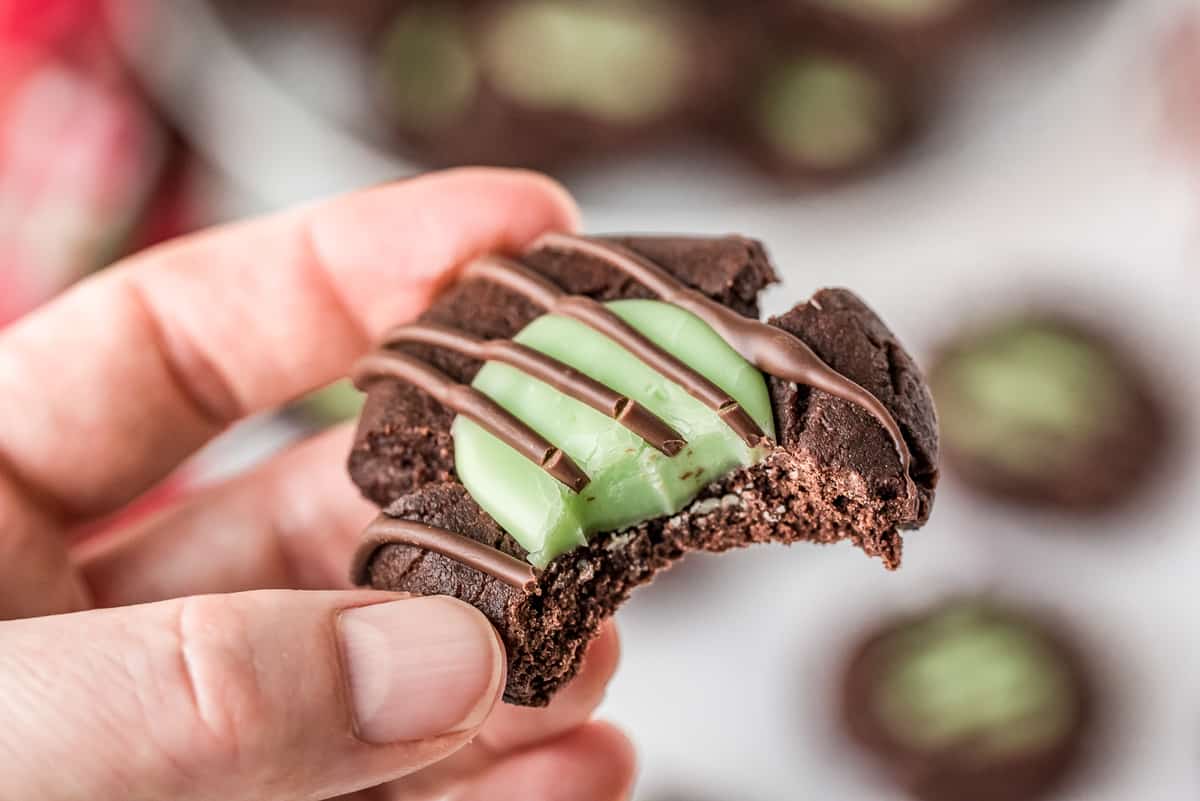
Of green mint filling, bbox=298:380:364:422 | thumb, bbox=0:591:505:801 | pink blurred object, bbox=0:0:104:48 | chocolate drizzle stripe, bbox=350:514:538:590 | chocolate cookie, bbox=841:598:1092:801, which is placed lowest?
chocolate cookie, bbox=841:598:1092:801

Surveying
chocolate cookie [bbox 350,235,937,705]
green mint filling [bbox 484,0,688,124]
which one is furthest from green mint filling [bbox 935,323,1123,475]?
chocolate cookie [bbox 350,235,937,705]

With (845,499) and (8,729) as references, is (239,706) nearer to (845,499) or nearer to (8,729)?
(8,729)

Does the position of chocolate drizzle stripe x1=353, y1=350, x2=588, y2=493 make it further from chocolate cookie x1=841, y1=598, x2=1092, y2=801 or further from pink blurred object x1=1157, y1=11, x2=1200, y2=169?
pink blurred object x1=1157, y1=11, x2=1200, y2=169

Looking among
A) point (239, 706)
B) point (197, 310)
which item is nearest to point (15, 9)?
point (197, 310)

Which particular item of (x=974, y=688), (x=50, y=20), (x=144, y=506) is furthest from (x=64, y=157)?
(x=974, y=688)

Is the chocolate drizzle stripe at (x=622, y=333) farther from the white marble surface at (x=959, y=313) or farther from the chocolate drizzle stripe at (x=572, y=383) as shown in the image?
the white marble surface at (x=959, y=313)

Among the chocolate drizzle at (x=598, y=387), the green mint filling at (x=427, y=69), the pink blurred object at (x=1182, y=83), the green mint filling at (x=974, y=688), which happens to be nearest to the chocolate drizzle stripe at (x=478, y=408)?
the chocolate drizzle at (x=598, y=387)
